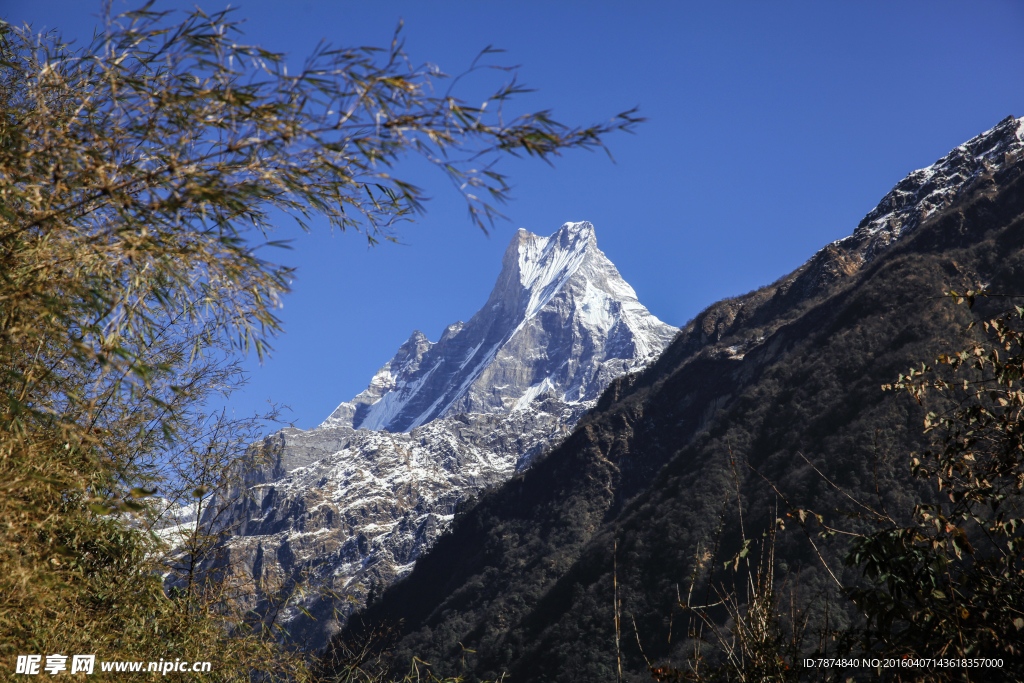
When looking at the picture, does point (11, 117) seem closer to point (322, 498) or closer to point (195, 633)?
point (195, 633)

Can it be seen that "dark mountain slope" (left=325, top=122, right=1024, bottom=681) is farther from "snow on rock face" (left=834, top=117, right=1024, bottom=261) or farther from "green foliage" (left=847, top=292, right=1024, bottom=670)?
"green foliage" (left=847, top=292, right=1024, bottom=670)

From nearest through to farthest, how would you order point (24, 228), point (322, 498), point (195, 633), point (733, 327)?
point (24, 228) < point (195, 633) < point (733, 327) < point (322, 498)

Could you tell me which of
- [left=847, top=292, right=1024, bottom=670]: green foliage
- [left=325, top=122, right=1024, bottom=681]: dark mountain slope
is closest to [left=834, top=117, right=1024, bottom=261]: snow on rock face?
[left=325, top=122, right=1024, bottom=681]: dark mountain slope

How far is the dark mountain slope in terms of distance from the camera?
142 feet

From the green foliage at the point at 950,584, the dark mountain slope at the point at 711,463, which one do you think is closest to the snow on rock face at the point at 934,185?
the dark mountain slope at the point at 711,463

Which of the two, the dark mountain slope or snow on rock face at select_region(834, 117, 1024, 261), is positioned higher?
snow on rock face at select_region(834, 117, 1024, 261)

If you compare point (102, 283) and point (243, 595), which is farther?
point (243, 595)

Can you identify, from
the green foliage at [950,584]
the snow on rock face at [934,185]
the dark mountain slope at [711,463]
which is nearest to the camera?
the green foliage at [950,584]

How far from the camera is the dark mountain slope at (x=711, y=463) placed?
142 feet

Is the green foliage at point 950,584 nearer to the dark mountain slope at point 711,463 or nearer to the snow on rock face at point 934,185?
the dark mountain slope at point 711,463

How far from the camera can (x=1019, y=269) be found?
4622cm

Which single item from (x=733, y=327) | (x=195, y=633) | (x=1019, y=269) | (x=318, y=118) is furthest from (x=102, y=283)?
(x=733, y=327)

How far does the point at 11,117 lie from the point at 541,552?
7919cm

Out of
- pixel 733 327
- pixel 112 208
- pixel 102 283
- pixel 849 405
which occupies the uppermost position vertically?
pixel 733 327
